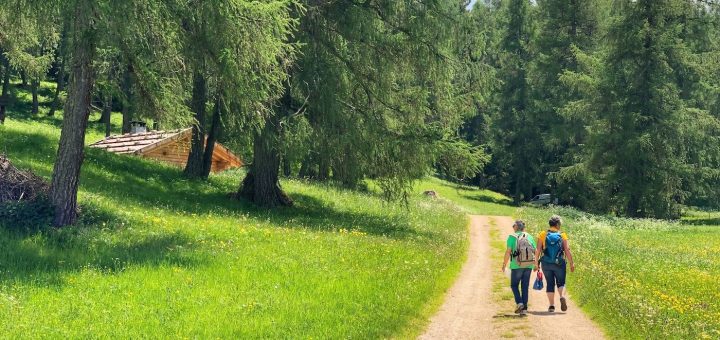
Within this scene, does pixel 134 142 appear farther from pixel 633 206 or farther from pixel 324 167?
pixel 633 206

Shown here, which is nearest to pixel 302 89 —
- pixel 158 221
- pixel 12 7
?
pixel 158 221

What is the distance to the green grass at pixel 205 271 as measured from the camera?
891 cm

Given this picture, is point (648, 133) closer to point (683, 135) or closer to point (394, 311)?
point (683, 135)

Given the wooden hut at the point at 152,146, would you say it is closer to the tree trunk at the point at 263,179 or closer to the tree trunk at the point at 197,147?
the tree trunk at the point at 197,147

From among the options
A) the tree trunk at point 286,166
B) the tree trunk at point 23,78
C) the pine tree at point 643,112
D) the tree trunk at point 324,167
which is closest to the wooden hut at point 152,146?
the tree trunk at point 286,166

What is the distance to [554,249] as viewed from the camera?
483 inches

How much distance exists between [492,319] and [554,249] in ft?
6.22

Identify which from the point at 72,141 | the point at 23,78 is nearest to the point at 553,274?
the point at 72,141

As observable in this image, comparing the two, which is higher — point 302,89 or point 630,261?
point 302,89

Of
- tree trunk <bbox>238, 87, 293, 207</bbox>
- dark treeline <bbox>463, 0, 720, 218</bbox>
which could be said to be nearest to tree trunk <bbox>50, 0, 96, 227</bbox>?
tree trunk <bbox>238, 87, 293, 207</bbox>

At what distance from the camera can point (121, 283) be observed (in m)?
Answer: 10.6

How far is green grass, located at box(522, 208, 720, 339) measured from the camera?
10.4 m

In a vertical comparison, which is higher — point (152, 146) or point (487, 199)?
point (152, 146)

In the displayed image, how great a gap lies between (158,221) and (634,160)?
110ft
